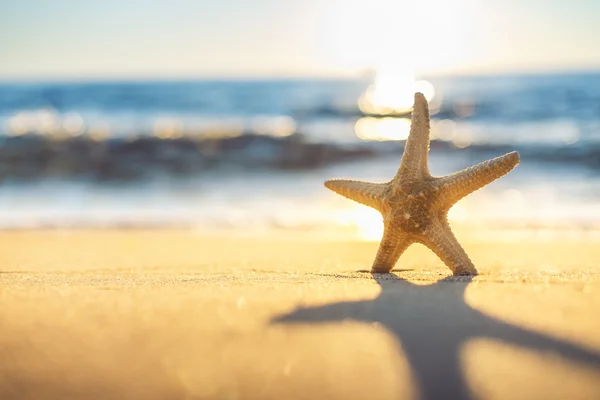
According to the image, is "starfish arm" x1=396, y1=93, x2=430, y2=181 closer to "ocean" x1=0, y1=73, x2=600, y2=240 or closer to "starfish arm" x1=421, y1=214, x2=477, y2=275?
"starfish arm" x1=421, y1=214, x2=477, y2=275

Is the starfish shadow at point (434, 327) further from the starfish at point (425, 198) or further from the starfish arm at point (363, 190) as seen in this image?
the starfish arm at point (363, 190)

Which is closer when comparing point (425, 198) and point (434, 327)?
point (434, 327)

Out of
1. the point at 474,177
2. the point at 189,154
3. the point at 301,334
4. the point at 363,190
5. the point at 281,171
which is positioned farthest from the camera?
the point at 189,154

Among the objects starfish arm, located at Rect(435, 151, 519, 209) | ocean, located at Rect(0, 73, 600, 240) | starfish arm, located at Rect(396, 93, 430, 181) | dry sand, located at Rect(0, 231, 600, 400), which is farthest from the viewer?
ocean, located at Rect(0, 73, 600, 240)

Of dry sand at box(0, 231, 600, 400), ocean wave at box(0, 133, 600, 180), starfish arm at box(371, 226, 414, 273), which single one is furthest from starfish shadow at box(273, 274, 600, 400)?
ocean wave at box(0, 133, 600, 180)

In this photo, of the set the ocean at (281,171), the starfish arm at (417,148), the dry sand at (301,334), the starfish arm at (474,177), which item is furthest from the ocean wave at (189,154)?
the starfish arm at (474,177)

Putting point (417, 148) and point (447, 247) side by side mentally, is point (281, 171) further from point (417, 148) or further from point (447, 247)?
point (447, 247)

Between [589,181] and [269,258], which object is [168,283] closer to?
[269,258]

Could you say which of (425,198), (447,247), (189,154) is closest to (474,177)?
(425,198)
